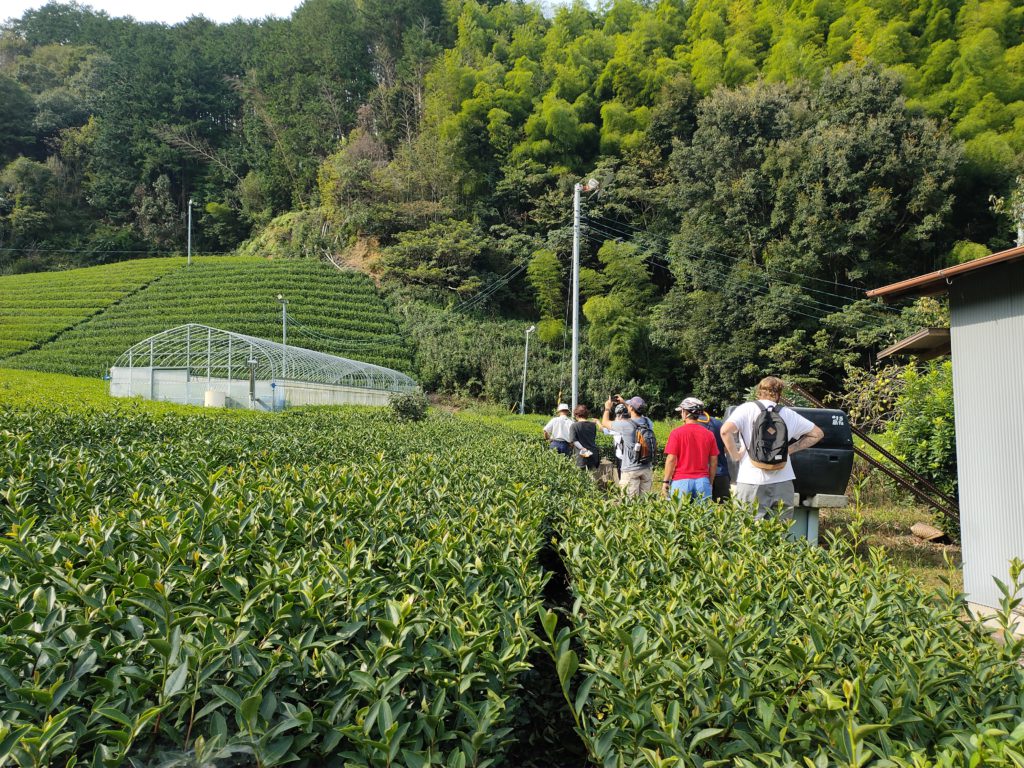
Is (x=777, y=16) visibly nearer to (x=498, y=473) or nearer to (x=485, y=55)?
(x=485, y=55)

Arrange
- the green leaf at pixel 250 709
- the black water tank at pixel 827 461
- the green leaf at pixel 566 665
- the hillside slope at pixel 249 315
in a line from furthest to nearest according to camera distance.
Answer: the hillside slope at pixel 249 315
the black water tank at pixel 827 461
the green leaf at pixel 566 665
the green leaf at pixel 250 709

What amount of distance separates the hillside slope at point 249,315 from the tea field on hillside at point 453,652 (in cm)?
3292

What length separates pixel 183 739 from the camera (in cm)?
146

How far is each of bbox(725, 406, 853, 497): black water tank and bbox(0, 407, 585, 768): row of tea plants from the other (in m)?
4.09

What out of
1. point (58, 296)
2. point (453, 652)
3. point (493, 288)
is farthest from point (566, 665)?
point (58, 296)

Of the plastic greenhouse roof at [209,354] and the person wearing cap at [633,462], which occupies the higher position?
the plastic greenhouse roof at [209,354]

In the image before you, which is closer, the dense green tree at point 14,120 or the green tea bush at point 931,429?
the green tea bush at point 931,429

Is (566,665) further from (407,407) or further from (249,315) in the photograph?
(249,315)

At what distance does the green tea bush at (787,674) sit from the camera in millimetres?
1398

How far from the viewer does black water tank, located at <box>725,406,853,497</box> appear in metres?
6.31

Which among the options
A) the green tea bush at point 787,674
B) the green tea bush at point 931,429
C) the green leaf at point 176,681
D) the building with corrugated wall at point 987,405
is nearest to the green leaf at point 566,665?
the green tea bush at point 787,674

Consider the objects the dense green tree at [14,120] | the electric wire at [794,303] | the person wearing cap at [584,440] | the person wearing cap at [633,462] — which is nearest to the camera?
the person wearing cap at [633,462]

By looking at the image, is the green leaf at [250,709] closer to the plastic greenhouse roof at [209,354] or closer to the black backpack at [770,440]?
the black backpack at [770,440]

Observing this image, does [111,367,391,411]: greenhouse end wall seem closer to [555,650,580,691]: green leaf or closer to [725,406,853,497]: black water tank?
[725,406,853,497]: black water tank
